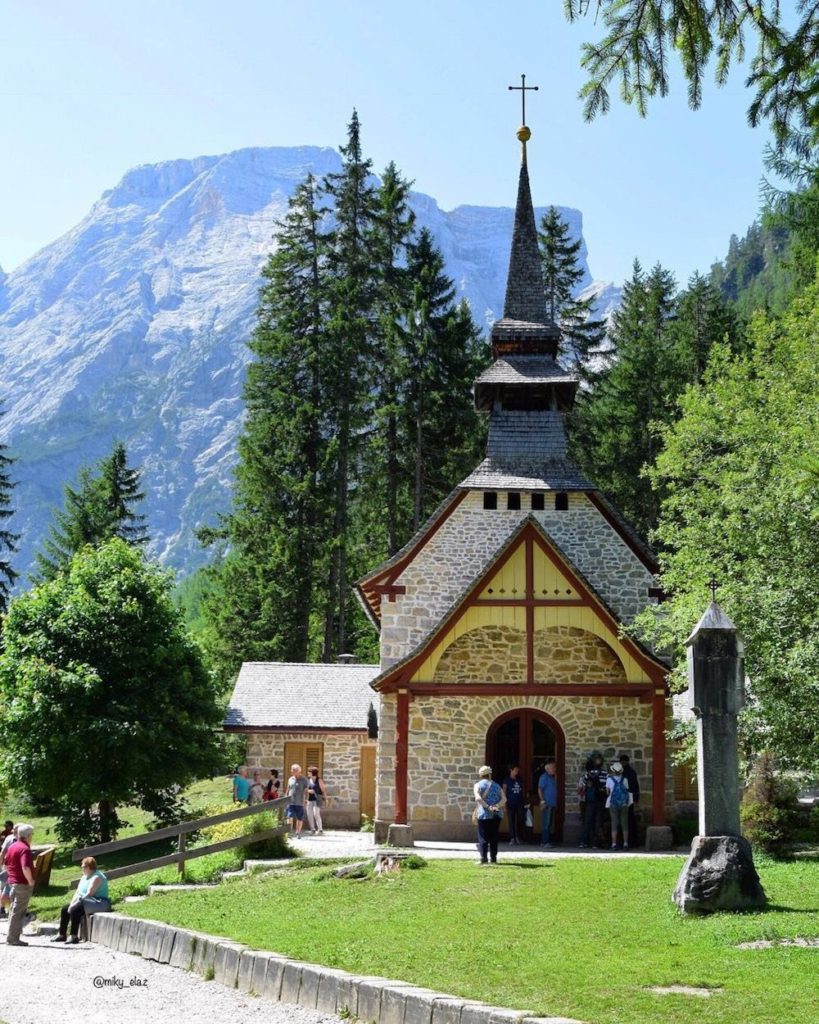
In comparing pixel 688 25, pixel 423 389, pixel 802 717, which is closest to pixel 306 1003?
pixel 688 25

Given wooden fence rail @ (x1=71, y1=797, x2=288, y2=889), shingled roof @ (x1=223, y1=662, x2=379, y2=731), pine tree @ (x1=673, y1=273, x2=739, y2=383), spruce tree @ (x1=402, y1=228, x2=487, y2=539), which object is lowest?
wooden fence rail @ (x1=71, y1=797, x2=288, y2=889)

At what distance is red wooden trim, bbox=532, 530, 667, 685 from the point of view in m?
21.6

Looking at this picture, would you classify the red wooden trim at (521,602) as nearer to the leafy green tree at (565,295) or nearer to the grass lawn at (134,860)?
the grass lawn at (134,860)

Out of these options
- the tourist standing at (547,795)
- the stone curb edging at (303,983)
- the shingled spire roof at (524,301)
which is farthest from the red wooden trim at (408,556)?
the stone curb edging at (303,983)

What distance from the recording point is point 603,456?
42656 millimetres

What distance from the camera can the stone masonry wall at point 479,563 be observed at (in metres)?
23.6

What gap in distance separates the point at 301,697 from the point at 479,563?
318 inches

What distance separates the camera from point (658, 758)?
21484mm

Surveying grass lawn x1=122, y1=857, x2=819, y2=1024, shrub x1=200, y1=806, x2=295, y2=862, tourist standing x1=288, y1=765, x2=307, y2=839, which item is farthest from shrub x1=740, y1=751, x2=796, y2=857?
tourist standing x1=288, y1=765, x2=307, y2=839

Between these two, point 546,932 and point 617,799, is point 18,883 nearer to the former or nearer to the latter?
point 546,932

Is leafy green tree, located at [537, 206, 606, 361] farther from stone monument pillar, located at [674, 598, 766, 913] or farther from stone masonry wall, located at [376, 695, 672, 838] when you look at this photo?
stone monument pillar, located at [674, 598, 766, 913]

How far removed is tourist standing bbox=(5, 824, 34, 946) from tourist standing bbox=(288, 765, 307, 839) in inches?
360

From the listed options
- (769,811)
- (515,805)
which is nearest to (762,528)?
(769,811)

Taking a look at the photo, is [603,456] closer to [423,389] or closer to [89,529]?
[423,389]
